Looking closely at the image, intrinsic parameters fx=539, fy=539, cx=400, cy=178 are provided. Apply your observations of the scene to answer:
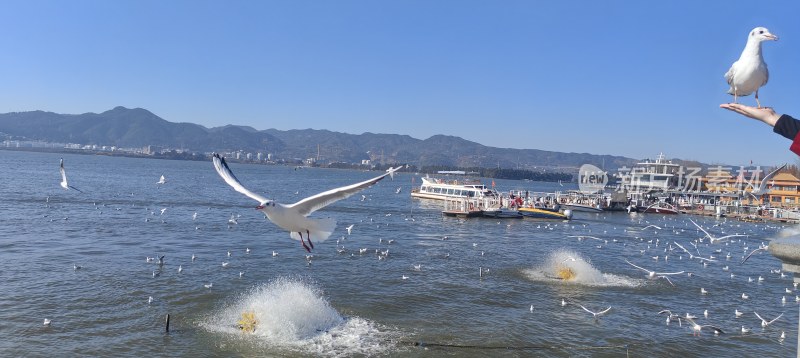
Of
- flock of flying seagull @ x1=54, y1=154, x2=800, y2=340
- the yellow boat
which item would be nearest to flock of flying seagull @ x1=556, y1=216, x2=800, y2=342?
flock of flying seagull @ x1=54, y1=154, x2=800, y2=340

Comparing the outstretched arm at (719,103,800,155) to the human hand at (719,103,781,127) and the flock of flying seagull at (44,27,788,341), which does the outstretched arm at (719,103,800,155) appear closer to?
the human hand at (719,103,781,127)

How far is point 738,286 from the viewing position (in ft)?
79.4

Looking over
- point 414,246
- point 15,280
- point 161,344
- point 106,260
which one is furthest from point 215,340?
point 414,246

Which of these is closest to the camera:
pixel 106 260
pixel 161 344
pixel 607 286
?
pixel 161 344

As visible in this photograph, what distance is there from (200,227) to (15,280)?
16.8 meters

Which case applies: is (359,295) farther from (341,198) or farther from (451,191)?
(451,191)

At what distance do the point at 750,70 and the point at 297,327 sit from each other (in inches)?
515

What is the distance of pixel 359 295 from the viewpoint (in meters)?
19.8

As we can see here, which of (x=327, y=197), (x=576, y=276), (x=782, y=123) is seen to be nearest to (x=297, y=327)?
(x=327, y=197)

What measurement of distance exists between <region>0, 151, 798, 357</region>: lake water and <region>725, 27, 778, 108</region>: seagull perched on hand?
5.90 feet

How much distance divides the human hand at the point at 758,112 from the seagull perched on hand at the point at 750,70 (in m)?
1.05

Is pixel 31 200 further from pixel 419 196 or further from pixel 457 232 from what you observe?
pixel 419 196

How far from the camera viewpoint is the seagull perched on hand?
238 inches

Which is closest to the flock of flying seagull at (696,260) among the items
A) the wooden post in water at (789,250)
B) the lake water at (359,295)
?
the lake water at (359,295)
